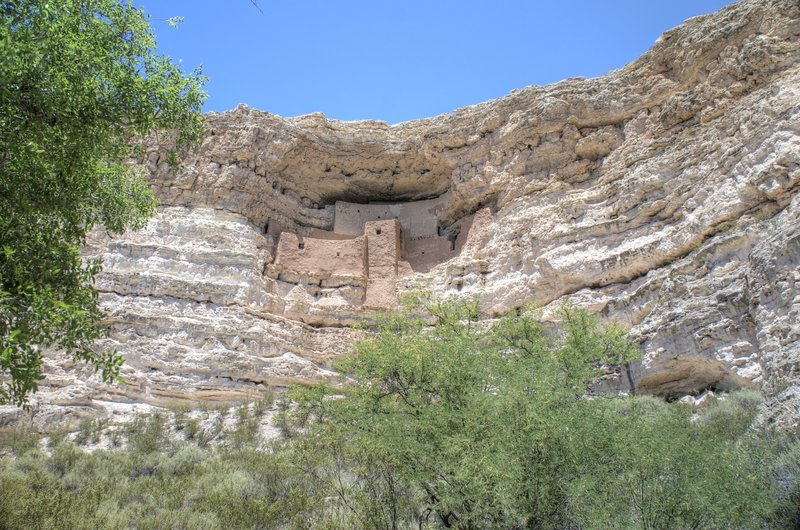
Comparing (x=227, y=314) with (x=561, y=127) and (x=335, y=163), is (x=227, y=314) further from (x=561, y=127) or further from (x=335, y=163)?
(x=561, y=127)

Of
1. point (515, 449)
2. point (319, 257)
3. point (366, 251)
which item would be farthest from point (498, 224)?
point (515, 449)

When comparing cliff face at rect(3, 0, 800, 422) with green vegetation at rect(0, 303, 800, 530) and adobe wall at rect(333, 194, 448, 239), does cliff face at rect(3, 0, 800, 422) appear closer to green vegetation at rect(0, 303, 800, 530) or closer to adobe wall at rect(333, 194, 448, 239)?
adobe wall at rect(333, 194, 448, 239)

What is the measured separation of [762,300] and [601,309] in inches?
169

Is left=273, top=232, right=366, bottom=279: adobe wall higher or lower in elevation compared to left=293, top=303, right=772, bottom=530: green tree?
higher

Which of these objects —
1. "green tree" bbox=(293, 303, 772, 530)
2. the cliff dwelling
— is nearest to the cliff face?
the cliff dwelling

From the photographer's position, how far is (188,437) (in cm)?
1233

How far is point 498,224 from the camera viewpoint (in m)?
17.7

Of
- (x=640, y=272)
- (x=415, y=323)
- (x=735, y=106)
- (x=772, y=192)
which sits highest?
(x=735, y=106)

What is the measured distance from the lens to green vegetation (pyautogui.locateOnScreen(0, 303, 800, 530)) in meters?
5.30

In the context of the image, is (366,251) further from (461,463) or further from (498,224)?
(461,463)

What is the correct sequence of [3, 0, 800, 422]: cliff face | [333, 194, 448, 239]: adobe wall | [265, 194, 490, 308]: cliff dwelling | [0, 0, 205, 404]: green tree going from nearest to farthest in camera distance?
[0, 0, 205, 404]: green tree → [3, 0, 800, 422]: cliff face → [265, 194, 490, 308]: cliff dwelling → [333, 194, 448, 239]: adobe wall

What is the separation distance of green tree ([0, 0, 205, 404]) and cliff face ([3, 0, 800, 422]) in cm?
817

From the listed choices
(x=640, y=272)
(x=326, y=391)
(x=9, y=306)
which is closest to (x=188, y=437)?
(x=326, y=391)

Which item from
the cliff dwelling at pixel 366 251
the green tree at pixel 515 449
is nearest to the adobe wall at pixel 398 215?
the cliff dwelling at pixel 366 251
